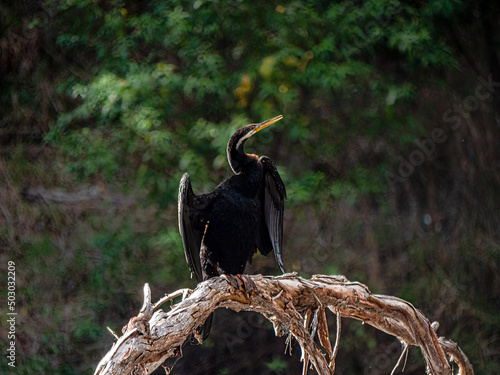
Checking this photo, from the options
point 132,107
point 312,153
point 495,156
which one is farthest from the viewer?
point 495,156

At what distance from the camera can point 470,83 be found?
4641 millimetres

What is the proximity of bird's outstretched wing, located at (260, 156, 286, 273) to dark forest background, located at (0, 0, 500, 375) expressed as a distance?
124cm

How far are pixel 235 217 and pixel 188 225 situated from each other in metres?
0.18

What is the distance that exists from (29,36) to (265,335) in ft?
8.46

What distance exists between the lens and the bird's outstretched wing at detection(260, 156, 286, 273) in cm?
268

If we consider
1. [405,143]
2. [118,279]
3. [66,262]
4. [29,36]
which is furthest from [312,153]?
[29,36]

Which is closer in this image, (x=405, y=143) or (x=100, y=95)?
(x=100, y=95)

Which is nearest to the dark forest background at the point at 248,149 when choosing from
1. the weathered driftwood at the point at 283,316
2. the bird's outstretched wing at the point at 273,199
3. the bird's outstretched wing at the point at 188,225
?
the bird's outstretched wing at the point at 273,199

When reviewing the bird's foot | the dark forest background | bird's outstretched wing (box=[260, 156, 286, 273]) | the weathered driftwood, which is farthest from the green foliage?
the bird's foot

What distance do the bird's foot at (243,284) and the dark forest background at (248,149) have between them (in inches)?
69.9

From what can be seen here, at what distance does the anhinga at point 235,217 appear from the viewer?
2.52m

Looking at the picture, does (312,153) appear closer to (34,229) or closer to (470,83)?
(470,83)

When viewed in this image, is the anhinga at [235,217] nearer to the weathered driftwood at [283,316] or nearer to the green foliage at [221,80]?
the weathered driftwood at [283,316]

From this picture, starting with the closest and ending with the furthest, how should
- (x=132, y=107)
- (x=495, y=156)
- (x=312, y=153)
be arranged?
1. (x=132, y=107)
2. (x=312, y=153)
3. (x=495, y=156)
